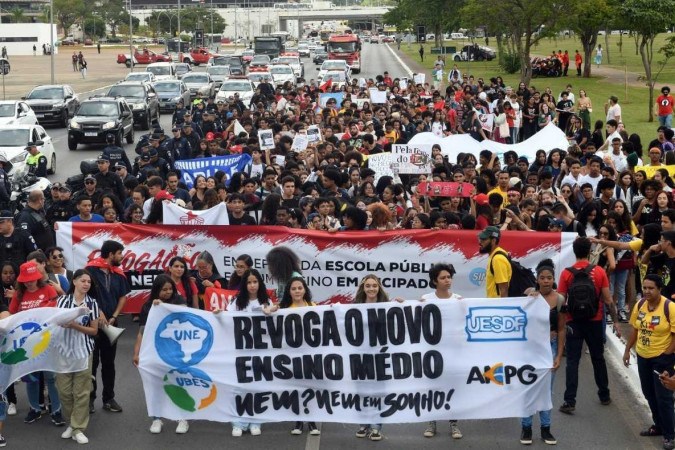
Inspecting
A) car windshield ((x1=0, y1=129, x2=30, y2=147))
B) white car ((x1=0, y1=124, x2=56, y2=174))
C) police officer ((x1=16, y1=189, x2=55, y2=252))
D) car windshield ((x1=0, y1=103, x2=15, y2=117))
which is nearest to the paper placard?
police officer ((x1=16, y1=189, x2=55, y2=252))

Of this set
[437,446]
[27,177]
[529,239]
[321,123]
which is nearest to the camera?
[437,446]

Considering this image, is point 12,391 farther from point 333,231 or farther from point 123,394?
point 333,231

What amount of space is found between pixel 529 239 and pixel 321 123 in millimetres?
13356

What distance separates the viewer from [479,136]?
2594 cm

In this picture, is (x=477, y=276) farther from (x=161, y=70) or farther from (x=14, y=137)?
(x=161, y=70)

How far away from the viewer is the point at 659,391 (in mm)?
9414

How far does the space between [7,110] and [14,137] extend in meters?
→ 6.39

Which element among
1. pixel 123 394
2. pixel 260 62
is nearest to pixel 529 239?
pixel 123 394

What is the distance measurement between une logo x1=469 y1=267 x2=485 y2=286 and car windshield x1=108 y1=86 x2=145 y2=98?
28.9 metres

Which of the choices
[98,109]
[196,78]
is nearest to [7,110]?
[98,109]

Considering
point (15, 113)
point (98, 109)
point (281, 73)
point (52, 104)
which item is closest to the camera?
point (15, 113)

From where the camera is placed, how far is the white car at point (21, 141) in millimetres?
25969

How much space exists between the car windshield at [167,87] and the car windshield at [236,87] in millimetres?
2540

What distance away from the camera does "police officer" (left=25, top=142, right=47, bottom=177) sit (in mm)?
22891
